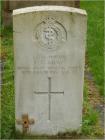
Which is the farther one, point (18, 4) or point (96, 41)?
point (18, 4)

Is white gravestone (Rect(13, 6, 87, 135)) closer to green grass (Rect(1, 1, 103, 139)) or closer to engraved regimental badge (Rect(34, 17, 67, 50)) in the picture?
engraved regimental badge (Rect(34, 17, 67, 50))

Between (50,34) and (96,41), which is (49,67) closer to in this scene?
(50,34)

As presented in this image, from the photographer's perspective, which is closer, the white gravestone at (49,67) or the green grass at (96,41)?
the white gravestone at (49,67)

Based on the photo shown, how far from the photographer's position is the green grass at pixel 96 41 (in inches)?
355

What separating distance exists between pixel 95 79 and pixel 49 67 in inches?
108

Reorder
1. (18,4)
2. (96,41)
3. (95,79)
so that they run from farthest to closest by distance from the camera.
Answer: (18,4) → (96,41) → (95,79)

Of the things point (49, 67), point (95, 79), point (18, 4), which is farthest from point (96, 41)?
point (49, 67)

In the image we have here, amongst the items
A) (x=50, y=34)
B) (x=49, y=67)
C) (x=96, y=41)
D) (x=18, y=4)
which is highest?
(x=18, y=4)

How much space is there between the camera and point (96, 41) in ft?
36.2

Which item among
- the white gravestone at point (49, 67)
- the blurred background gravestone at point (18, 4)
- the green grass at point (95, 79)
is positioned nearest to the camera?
Answer: the white gravestone at point (49, 67)

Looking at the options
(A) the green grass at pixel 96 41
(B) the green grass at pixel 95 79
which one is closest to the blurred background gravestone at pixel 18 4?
(B) the green grass at pixel 95 79

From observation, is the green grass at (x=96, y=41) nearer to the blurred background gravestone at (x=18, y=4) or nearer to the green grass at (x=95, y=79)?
the green grass at (x=95, y=79)

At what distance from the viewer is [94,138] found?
21.4ft

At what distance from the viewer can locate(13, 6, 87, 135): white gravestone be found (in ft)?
19.8
